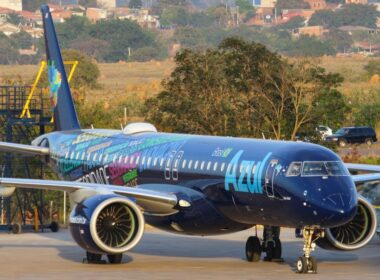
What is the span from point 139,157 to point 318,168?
770 centimetres

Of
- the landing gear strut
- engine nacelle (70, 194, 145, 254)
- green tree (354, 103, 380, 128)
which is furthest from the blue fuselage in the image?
green tree (354, 103, 380, 128)

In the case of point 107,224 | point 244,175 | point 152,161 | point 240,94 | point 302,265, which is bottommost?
point 302,265

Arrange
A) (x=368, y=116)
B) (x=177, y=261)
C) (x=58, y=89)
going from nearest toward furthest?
(x=177, y=261) < (x=58, y=89) < (x=368, y=116)

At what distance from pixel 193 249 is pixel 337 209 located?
33.3 feet

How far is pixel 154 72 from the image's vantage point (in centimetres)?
19750

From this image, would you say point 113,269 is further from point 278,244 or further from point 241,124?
point 241,124

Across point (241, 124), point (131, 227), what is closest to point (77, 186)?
point (131, 227)

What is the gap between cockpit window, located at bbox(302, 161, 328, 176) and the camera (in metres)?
31.8

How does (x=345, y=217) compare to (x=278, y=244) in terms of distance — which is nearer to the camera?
(x=345, y=217)

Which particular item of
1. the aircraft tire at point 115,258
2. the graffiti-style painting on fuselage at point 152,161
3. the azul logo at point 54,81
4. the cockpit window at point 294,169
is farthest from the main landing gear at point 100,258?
the azul logo at point 54,81

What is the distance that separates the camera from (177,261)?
119 ft

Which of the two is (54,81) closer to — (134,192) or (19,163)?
(19,163)

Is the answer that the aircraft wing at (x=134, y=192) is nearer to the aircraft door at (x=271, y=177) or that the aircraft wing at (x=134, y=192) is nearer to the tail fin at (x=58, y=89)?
the aircraft door at (x=271, y=177)

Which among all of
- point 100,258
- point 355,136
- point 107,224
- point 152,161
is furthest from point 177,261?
point 355,136
